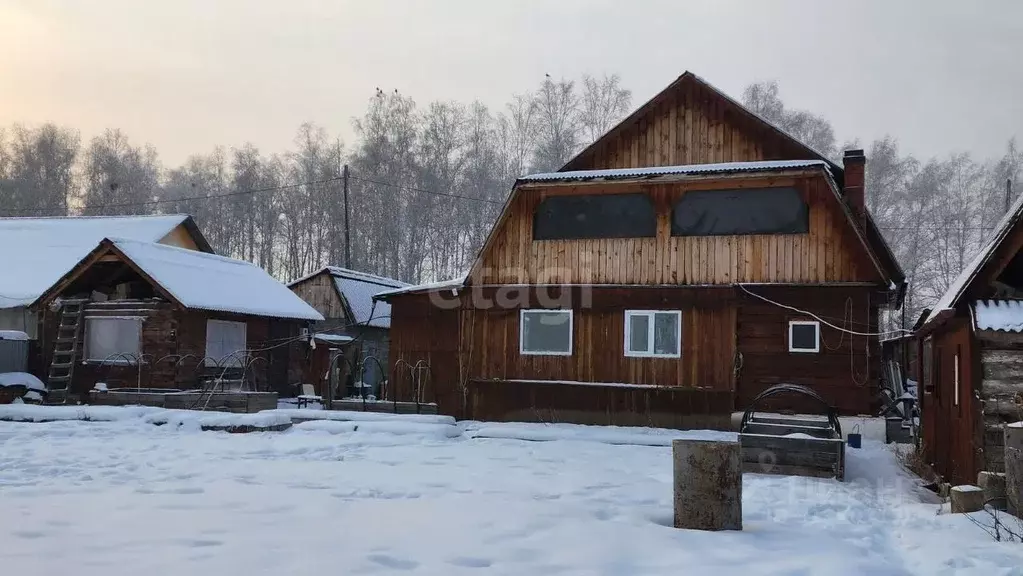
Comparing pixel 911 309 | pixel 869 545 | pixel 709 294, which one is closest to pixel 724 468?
pixel 869 545

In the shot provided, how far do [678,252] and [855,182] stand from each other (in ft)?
12.5

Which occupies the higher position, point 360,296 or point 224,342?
point 360,296

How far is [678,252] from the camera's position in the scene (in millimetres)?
16578


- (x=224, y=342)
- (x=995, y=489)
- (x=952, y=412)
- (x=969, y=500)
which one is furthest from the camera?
(x=224, y=342)

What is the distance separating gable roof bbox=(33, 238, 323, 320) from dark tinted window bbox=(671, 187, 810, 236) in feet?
41.8

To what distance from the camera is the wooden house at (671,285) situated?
15.7 meters

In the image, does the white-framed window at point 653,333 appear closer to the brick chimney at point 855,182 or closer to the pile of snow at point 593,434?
the pile of snow at point 593,434

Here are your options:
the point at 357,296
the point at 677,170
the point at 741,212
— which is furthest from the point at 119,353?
the point at 741,212

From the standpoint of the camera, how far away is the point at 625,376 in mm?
16656

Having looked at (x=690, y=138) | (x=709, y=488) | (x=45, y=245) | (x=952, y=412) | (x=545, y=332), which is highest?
(x=690, y=138)

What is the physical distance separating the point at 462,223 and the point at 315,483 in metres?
36.4

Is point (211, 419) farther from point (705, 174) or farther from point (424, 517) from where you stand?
point (705, 174)

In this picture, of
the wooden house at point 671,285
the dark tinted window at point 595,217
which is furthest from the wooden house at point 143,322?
the dark tinted window at point 595,217

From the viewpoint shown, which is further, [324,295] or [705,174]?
[324,295]
